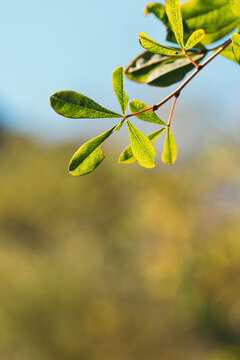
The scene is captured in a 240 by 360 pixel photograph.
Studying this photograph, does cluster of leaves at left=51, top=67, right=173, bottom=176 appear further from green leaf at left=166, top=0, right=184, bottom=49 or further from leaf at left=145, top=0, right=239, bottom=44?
leaf at left=145, top=0, right=239, bottom=44

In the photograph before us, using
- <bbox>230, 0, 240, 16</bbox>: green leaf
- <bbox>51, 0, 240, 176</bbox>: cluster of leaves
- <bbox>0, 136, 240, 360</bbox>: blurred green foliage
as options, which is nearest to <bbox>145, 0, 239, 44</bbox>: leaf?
<bbox>51, 0, 240, 176</bbox>: cluster of leaves

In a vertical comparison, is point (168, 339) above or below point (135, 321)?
below

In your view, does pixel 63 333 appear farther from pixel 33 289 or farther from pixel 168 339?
pixel 168 339

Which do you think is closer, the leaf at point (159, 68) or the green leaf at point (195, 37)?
the green leaf at point (195, 37)

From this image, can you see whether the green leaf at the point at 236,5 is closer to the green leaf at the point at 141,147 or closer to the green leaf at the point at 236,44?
the green leaf at the point at 236,44

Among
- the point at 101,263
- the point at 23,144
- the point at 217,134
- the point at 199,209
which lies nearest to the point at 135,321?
the point at 101,263

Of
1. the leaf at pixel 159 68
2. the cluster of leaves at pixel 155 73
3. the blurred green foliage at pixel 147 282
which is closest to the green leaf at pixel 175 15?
the cluster of leaves at pixel 155 73

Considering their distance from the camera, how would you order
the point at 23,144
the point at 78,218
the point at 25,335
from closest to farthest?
1. the point at 25,335
2. the point at 78,218
3. the point at 23,144
